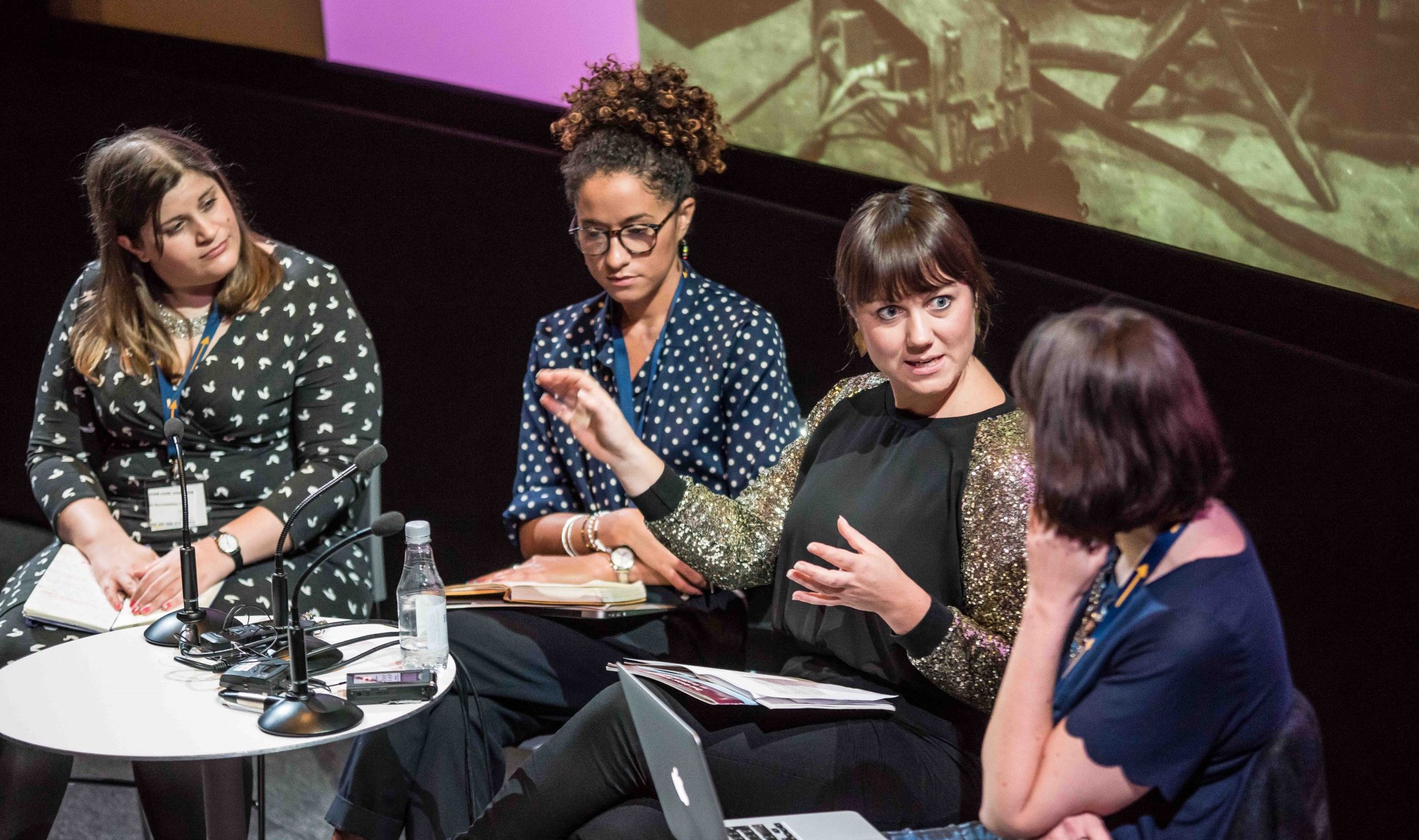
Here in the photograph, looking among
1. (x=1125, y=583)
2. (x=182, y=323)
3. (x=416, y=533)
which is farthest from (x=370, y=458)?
(x=182, y=323)

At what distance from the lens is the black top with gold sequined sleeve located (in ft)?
5.68

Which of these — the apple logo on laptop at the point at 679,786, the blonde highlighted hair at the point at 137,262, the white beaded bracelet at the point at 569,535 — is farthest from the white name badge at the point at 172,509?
the apple logo on laptop at the point at 679,786

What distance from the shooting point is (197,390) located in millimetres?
2664

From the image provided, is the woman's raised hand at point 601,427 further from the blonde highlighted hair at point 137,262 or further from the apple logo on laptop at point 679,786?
the blonde highlighted hair at point 137,262

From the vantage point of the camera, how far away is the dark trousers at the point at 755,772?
168cm

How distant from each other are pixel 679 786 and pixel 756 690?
0.21 metres

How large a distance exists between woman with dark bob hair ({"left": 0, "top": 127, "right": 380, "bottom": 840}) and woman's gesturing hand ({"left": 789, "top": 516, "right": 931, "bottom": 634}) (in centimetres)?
131

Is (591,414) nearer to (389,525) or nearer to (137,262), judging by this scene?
(389,525)

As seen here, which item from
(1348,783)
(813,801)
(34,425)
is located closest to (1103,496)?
(813,801)

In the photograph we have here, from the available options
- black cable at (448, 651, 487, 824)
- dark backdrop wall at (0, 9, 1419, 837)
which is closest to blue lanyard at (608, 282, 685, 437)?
dark backdrop wall at (0, 9, 1419, 837)

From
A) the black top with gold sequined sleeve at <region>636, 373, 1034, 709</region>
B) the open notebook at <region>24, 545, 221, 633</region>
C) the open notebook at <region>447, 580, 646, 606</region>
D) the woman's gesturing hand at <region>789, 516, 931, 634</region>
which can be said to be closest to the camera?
the woman's gesturing hand at <region>789, 516, 931, 634</region>

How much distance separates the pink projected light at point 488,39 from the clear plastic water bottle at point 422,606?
1681 mm

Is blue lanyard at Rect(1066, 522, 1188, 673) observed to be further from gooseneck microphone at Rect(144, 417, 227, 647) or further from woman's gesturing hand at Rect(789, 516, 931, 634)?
gooseneck microphone at Rect(144, 417, 227, 647)

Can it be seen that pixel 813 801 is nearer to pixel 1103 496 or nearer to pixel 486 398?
pixel 1103 496
